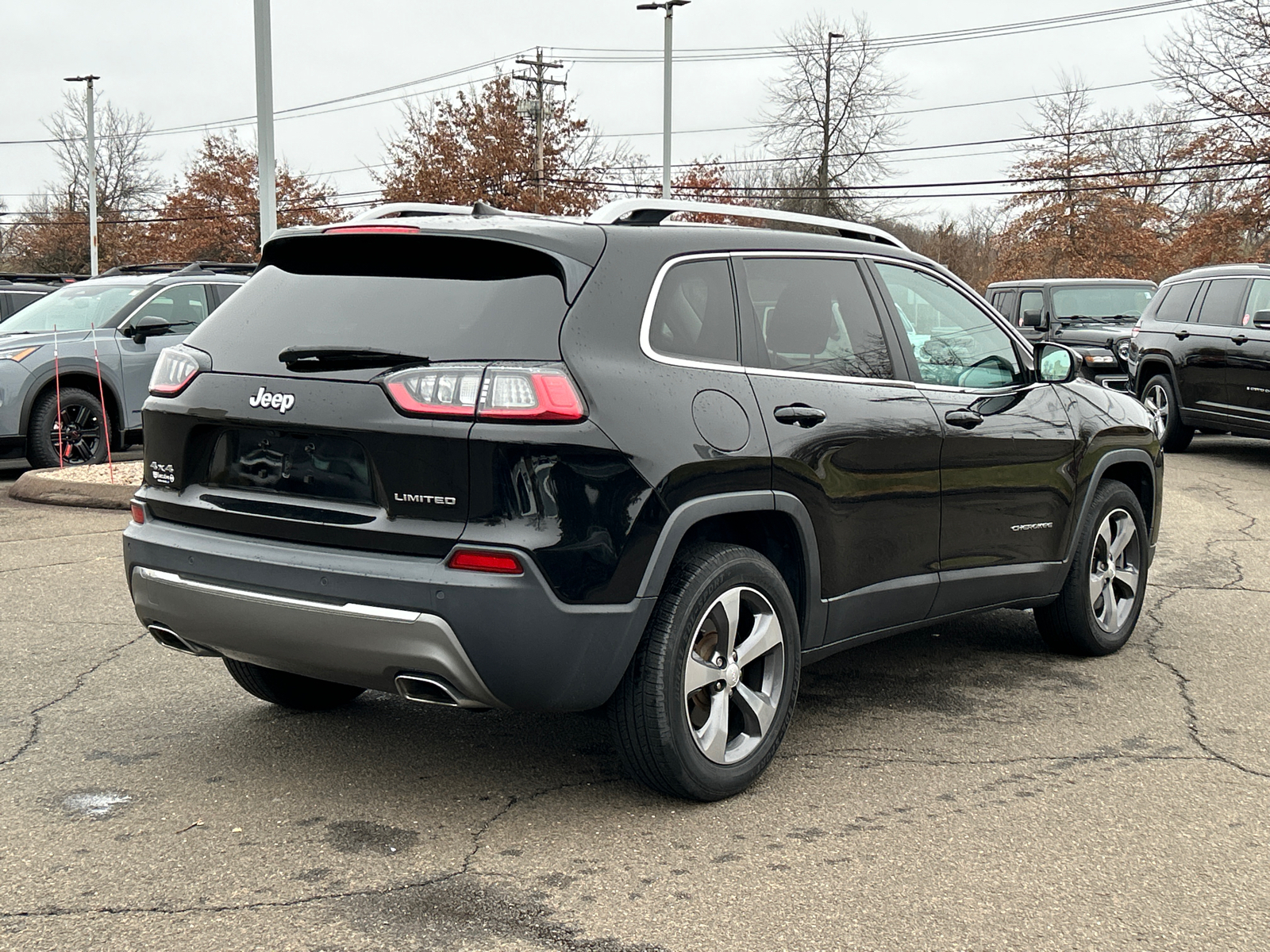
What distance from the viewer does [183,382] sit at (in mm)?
4152

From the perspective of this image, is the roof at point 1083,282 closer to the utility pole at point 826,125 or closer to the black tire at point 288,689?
the black tire at point 288,689

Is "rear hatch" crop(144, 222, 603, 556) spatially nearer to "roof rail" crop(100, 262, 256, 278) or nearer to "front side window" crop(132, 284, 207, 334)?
"front side window" crop(132, 284, 207, 334)

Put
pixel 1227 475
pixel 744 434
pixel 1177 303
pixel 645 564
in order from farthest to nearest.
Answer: pixel 1177 303
pixel 1227 475
pixel 744 434
pixel 645 564

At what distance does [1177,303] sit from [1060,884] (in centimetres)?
1211

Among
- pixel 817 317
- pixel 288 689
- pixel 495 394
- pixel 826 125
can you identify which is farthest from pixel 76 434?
pixel 826 125

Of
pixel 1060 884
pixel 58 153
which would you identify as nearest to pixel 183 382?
pixel 1060 884

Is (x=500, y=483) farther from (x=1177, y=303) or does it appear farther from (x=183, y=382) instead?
(x=1177, y=303)

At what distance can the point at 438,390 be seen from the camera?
366 centimetres

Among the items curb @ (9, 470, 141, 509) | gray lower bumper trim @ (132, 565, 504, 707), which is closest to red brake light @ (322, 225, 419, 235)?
gray lower bumper trim @ (132, 565, 504, 707)

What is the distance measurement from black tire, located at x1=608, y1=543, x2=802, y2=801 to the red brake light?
49.1 inches

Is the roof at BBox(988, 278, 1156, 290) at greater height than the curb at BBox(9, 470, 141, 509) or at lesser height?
greater

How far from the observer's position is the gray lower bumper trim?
3.58 meters

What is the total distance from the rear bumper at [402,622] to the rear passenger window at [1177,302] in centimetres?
1199

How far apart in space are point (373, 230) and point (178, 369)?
0.77 metres
